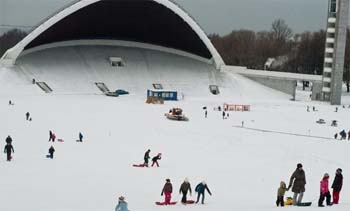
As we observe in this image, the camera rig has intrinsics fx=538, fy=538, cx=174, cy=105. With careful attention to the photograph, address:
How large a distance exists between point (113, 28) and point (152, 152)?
128 ft

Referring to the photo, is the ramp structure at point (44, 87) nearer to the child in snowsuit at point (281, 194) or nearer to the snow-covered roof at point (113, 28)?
the snow-covered roof at point (113, 28)

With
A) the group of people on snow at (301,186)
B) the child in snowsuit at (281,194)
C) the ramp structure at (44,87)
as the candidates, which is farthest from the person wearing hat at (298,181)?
the ramp structure at (44,87)

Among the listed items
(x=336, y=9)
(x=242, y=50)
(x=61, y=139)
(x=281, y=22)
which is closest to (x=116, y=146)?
(x=61, y=139)

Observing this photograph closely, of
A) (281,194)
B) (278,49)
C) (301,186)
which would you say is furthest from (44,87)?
(278,49)

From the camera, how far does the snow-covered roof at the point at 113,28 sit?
50.3 m

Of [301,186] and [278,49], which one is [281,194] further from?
[278,49]

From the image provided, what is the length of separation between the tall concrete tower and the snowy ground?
692 centimetres

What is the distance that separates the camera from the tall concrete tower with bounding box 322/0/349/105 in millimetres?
52528

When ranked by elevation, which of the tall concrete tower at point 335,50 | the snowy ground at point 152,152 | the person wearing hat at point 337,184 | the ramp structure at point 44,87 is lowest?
the snowy ground at point 152,152

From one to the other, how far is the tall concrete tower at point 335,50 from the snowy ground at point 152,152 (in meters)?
6.92

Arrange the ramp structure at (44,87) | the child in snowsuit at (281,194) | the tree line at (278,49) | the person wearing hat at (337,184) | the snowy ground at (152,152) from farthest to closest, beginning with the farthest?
the tree line at (278,49)
the ramp structure at (44,87)
the snowy ground at (152,152)
the child in snowsuit at (281,194)
the person wearing hat at (337,184)

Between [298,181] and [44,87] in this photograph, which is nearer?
[298,181]

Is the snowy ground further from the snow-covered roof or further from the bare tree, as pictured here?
the bare tree

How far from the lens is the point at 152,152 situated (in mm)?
22516
